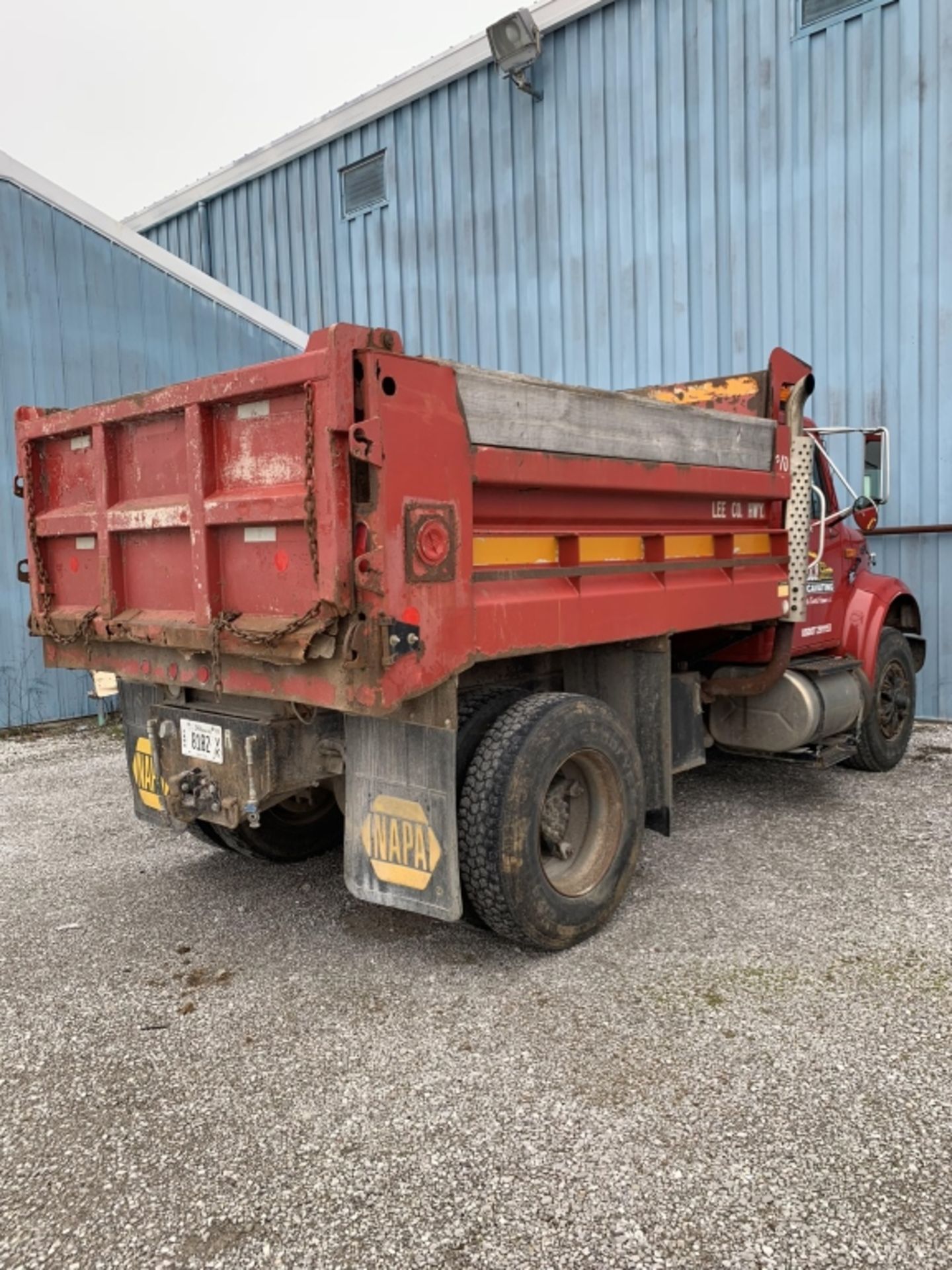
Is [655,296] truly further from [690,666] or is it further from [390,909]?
[390,909]

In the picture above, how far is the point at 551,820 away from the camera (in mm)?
3740

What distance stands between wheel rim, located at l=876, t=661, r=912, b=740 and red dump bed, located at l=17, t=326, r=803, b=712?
8.07 ft

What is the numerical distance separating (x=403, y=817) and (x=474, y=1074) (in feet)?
3.08

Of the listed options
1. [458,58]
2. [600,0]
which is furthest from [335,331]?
[458,58]

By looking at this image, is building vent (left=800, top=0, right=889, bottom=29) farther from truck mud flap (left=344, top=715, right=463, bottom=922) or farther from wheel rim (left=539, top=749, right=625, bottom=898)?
truck mud flap (left=344, top=715, right=463, bottom=922)

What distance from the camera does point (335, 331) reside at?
2852mm

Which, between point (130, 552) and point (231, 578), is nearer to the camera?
point (231, 578)

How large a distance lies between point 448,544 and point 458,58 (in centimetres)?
917

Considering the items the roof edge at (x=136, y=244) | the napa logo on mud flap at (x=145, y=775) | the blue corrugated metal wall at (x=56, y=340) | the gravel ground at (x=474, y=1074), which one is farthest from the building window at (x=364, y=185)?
the gravel ground at (x=474, y=1074)

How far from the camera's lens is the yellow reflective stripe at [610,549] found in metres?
3.78

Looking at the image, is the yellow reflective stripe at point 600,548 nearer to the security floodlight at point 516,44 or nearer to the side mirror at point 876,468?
the side mirror at point 876,468

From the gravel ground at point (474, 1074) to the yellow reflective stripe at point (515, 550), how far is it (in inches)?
62.8

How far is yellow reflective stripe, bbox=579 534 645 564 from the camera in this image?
378 centimetres

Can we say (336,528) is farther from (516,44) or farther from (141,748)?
(516,44)
